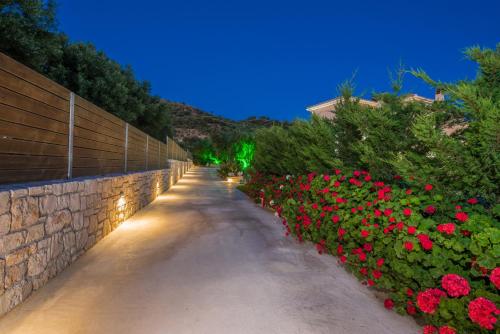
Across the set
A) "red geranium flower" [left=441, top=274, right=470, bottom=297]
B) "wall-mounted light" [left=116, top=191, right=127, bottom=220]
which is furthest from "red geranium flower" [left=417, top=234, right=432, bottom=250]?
"wall-mounted light" [left=116, top=191, right=127, bottom=220]

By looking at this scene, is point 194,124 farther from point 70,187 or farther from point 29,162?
point 29,162

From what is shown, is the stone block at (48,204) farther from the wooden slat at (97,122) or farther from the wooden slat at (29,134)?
the wooden slat at (97,122)

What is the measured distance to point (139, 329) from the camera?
2877mm

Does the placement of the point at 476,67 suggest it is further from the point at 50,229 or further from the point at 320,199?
the point at 50,229

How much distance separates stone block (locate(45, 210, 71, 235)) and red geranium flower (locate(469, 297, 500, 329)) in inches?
176

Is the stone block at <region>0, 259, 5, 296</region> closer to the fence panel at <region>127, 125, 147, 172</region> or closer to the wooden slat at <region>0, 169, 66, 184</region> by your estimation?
the wooden slat at <region>0, 169, 66, 184</region>

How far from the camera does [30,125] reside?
402 centimetres

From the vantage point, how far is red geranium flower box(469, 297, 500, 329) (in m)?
2.25

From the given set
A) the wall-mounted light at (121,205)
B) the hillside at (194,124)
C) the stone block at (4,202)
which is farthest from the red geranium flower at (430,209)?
the hillside at (194,124)

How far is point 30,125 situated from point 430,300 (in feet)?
16.0

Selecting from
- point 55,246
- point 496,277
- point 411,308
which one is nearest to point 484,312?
point 496,277

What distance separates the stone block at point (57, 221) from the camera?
397 cm

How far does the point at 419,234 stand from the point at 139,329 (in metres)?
2.83

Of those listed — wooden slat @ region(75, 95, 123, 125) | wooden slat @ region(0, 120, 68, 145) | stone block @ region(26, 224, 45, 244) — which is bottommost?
stone block @ region(26, 224, 45, 244)
